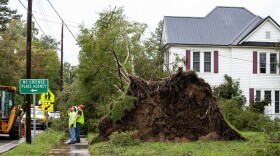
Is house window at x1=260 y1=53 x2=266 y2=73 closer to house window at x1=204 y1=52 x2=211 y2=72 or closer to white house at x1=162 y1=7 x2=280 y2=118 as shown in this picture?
white house at x1=162 y1=7 x2=280 y2=118

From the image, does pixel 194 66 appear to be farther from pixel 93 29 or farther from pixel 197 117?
pixel 197 117

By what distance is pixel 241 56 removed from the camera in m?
39.6

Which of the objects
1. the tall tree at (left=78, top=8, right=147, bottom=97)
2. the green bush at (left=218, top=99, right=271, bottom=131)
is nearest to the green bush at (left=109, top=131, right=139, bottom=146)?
the tall tree at (left=78, top=8, right=147, bottom=97)

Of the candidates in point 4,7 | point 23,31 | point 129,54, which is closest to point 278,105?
point 129,54

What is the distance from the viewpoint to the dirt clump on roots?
868 inches

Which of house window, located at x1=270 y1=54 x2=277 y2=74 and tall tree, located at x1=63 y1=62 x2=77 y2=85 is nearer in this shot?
tall tree, located at x1=63 y1=62 x2=77 y2=85

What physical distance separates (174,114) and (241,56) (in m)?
18.7

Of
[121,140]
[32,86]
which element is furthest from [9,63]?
[121,140]

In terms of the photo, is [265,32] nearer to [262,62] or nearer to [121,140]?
[262,62]

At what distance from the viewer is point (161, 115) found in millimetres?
22219

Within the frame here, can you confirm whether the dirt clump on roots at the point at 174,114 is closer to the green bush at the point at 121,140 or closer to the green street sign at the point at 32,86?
the green bush at the point at 121,140

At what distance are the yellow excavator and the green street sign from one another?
5294mm

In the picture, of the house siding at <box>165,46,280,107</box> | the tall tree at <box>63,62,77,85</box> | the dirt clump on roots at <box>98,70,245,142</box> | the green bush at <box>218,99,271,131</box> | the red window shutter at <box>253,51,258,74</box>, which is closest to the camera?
the dirt clump on roots at <box>98,70,245,142</box>

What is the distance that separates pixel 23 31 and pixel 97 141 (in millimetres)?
66878
